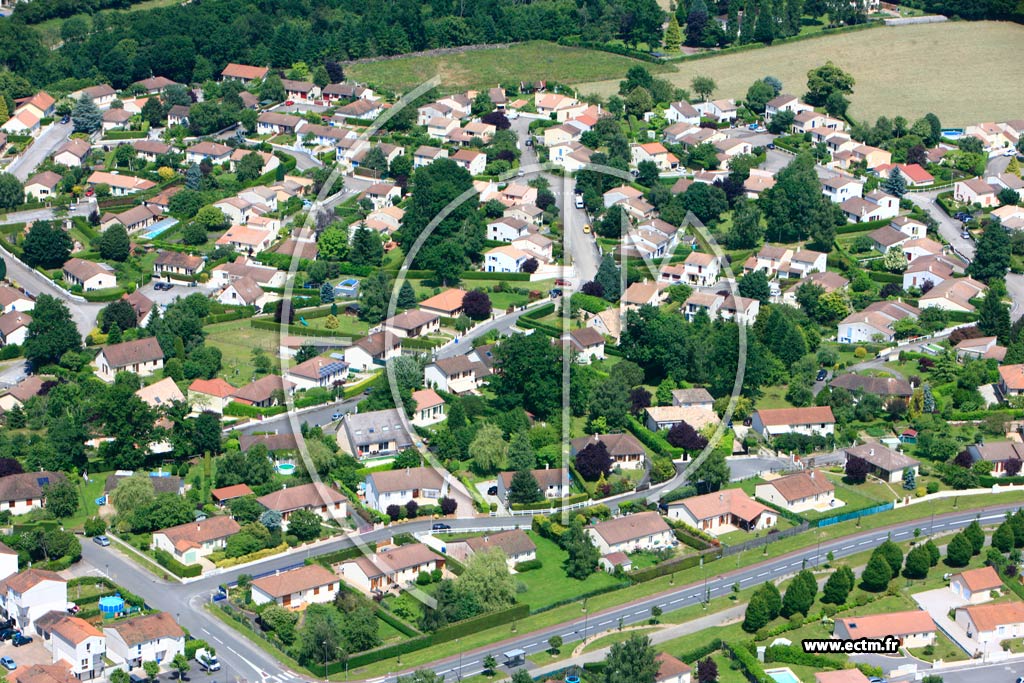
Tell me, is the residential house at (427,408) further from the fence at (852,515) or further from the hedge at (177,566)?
the fence at (852,515)

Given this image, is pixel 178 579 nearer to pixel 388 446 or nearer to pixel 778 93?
pixel 388 446

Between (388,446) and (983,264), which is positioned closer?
(388,446)

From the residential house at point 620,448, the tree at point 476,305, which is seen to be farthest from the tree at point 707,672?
the tree at point 476,305

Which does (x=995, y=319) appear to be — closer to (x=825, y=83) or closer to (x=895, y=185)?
(x=895, y=185)

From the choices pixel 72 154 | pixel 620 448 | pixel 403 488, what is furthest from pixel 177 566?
pixel 72 154

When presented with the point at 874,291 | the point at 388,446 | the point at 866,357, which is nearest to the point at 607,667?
the point at 388,446

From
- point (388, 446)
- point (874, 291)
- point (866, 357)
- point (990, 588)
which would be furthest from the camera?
point (874, 291)
